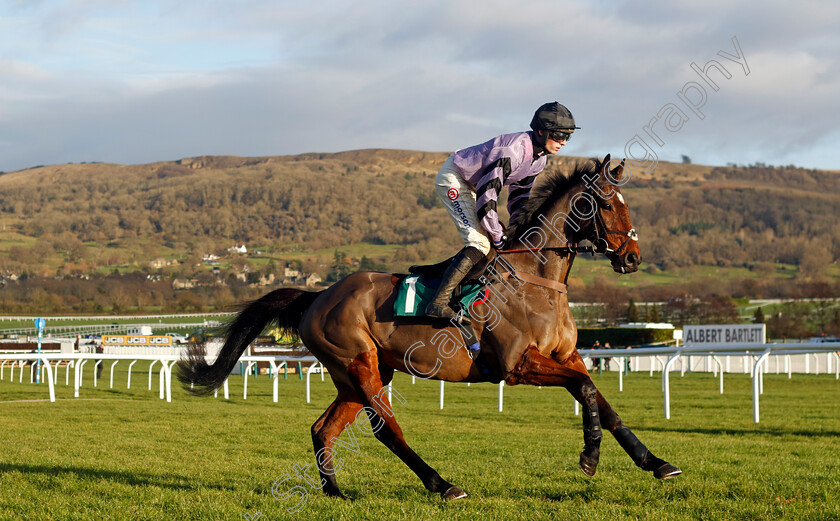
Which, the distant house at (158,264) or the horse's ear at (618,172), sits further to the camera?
the distant house at (158,264)

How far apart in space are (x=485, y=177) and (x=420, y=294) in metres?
0.83

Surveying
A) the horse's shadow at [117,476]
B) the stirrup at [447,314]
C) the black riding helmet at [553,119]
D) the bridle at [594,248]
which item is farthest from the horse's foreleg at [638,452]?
the horse's shadow at [117,476]

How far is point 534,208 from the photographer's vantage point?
5.31 meters

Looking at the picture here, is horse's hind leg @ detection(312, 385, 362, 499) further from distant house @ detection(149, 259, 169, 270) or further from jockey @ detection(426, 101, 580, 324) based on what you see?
distant house @ detection(149, 259, 169, 270)

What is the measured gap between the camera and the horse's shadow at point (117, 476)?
546cm

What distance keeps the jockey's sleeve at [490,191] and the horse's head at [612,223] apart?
584mm

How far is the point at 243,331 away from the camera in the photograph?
605 centimetres

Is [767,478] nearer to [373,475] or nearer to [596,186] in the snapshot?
[596,186]

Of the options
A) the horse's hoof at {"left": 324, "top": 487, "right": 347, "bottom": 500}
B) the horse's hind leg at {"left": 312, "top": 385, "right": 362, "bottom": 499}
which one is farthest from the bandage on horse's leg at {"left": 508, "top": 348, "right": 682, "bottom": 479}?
the horse's hoof at {"left": 324, "top": 487, "right": 347, "bottom": 500}

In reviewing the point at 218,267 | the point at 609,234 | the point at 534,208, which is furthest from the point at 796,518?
the point at 218,267

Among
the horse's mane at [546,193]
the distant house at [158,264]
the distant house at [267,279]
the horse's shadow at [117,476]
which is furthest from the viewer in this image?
the distant house at [158,264]

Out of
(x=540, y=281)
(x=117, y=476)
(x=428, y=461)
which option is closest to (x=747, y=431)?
(x=428, y=461)

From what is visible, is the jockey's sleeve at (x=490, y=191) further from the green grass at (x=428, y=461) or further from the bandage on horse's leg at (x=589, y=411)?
the green grass at (x=428, y=461)

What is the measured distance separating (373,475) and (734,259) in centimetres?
18778
